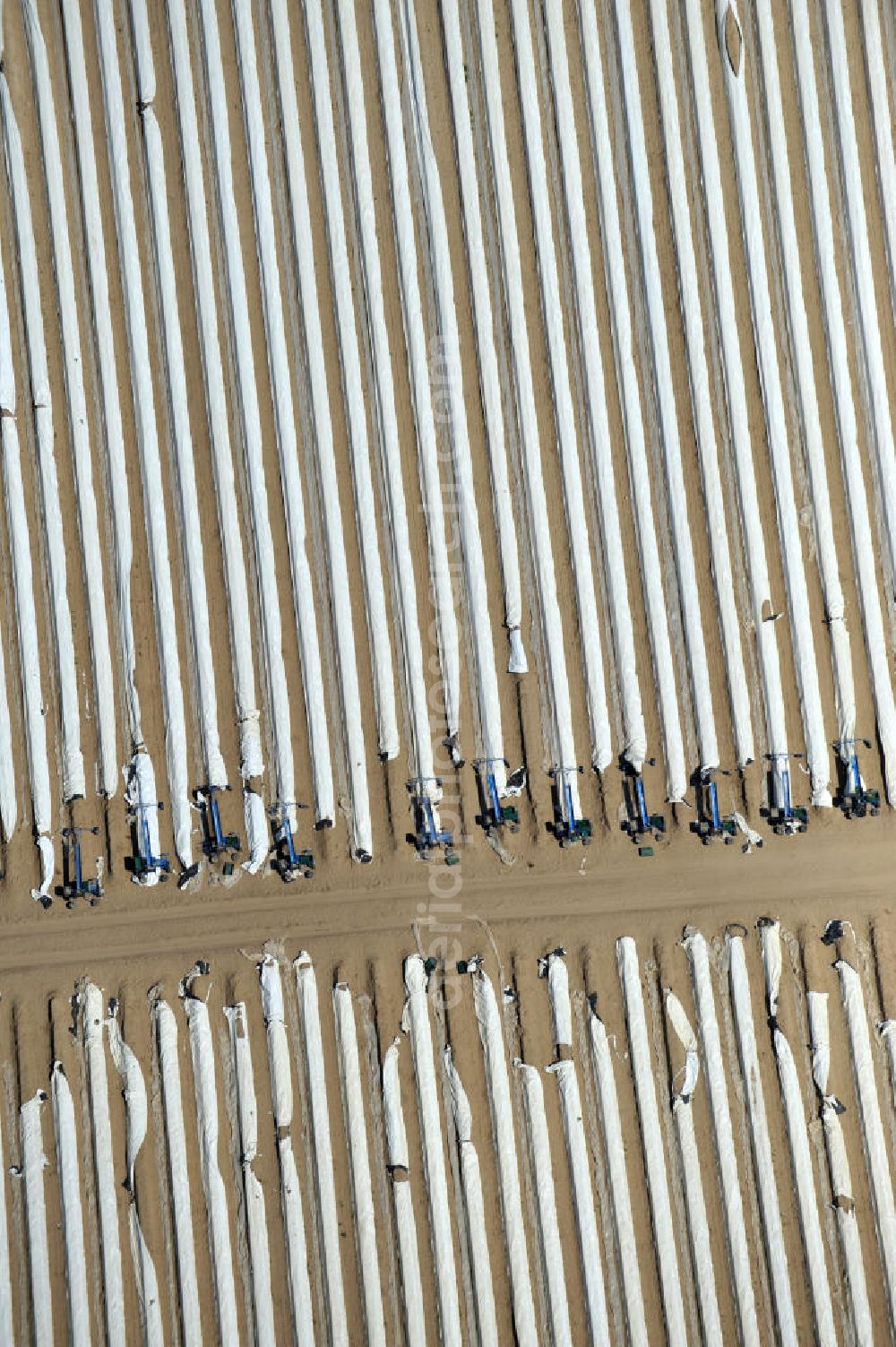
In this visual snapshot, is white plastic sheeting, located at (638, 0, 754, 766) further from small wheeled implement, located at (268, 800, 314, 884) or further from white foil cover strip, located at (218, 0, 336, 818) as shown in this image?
small wheeled implement, located at (268, 800, 314, 884)

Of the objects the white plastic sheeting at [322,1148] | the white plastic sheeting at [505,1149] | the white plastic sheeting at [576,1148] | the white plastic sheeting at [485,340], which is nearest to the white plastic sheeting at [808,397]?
the white plastic sheeting at [485,340]

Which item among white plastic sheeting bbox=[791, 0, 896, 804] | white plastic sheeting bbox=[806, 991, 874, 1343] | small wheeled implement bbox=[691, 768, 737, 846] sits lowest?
white plastic sheeting bbox=[806, 991, 874, 1343]

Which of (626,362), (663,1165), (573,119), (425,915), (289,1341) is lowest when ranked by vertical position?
(289,1341)

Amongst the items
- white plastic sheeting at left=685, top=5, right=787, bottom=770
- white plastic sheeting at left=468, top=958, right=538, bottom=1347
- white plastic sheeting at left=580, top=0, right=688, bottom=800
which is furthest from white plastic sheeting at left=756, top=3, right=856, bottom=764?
white plastic sheeting at left=468, top=958, right=538, bottom=1347

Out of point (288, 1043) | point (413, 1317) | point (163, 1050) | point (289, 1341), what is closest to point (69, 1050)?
point (163, 1050)

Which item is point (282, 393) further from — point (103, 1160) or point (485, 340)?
point (103, 1160)

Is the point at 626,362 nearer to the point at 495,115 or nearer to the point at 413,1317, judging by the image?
the point at 495,115

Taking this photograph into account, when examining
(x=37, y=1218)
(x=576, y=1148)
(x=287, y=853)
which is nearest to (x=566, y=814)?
(x=287, y=853)
